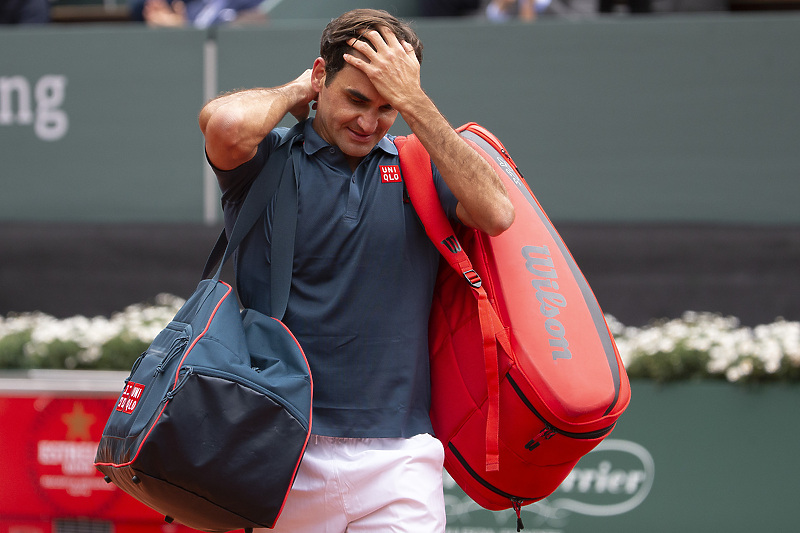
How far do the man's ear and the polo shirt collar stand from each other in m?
0.10

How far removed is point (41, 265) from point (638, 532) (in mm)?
3932

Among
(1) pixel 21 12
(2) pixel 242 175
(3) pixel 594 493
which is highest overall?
(2) pixel 242 175

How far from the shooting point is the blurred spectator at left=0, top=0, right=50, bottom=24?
22.2 ft

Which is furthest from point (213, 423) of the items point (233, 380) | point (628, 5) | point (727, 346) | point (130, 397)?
point (628, 5)

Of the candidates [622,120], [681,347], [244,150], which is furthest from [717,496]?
[244,150]

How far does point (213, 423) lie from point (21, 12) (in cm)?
580

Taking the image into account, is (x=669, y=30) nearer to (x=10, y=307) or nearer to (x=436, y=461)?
(x=436, y=461)

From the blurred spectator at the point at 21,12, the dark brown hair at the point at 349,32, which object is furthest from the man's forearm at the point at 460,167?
the blurred spectator at the point at 21,12

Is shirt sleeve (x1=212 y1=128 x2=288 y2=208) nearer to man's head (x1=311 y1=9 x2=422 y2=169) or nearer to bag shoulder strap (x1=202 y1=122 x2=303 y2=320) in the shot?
bag shoulder strap (x1=202 y1=122 x2=303 y2=320)

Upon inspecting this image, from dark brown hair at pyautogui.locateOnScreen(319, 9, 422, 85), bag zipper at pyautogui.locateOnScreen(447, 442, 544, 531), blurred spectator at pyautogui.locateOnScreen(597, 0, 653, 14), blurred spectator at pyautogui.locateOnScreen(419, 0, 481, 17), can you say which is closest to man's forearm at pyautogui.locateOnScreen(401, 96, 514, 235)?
dark brown hair at pyautogui.locateOnScreen(319, 9, 422, 85)

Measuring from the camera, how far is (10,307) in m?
5.84

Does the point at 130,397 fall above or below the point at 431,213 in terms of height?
below

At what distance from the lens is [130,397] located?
84.0 inches

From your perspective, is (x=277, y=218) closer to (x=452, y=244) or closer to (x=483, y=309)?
(x=452, y=244)
